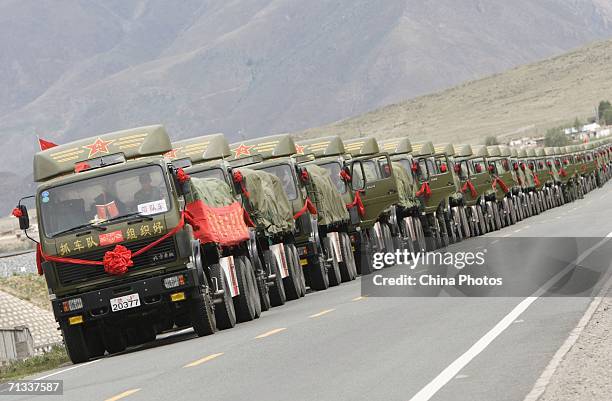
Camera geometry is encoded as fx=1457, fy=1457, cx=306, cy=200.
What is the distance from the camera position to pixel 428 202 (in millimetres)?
38531

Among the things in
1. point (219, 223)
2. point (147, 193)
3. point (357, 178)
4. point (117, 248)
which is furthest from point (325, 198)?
point (117, 248)

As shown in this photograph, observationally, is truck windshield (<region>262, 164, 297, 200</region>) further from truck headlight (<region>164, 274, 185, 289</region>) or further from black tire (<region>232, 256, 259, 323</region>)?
truck headlight (<region>164, 274, 185, 289</region>)

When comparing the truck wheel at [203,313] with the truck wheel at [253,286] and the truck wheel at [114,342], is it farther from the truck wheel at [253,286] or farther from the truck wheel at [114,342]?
the truck wheel at [253,286]

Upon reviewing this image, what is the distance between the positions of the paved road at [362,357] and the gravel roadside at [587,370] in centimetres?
23

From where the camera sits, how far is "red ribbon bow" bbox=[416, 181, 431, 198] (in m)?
37.6

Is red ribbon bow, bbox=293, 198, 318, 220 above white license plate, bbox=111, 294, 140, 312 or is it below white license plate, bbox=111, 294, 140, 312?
above

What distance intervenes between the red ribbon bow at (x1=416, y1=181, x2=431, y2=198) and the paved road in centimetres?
1707

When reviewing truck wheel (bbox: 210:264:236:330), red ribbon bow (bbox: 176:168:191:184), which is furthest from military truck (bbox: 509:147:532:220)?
red ribbon bow (bbox: 176:168:191:184)

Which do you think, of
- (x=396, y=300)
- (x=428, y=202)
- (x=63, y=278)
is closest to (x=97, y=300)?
(x=63, y=278)

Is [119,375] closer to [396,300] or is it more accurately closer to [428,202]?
[396,300]

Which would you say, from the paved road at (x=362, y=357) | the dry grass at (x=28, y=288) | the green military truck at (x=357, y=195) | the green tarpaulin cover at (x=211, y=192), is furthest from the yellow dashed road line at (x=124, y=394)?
the dry grass at (x=28, y=288)

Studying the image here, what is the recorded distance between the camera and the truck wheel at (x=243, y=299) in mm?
21297

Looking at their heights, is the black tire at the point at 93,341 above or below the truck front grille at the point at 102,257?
below

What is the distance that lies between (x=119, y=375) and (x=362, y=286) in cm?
1066
